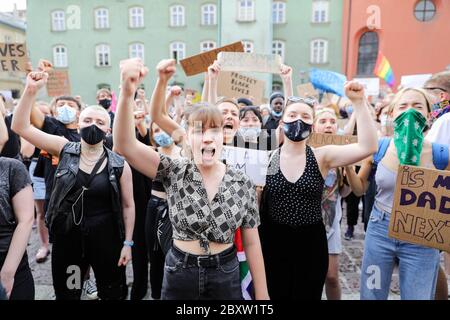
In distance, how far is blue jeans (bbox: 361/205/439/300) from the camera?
7.24ft

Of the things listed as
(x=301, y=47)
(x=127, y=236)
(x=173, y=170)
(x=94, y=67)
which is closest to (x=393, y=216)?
(x=173, y=170)

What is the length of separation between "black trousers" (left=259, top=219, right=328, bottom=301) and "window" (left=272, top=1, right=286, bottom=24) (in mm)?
24522

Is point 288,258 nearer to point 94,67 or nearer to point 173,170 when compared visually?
point 173,170

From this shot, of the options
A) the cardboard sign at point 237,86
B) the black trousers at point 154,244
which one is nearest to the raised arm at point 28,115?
the black trousers at point 154,244

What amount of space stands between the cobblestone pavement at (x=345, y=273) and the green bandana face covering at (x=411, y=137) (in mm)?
1845

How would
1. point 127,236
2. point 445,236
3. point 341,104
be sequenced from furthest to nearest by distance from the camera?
point 341,104 → point 127,236 → point 445,236

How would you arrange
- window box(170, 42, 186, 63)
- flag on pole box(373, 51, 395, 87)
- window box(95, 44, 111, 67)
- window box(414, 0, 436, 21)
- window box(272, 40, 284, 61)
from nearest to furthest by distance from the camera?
flag on pole box(373, 51, 395, 87)
window box(414, 0, 436, 21)
window box(272, 40, 284, 61)
window box(170, 42, 186, 63)
window box(95, 44, 111, 67)

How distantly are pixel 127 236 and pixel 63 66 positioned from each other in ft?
87.9

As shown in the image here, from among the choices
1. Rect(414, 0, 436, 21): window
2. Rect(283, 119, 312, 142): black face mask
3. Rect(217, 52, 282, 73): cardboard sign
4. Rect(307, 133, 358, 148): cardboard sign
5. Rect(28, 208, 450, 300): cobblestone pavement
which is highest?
Rect(414, 0, 436, 21): window

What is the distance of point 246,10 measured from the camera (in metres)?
23.4

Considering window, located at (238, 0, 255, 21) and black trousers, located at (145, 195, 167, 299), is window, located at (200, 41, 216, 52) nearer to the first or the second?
window, located at (238, 0, 255, 21)

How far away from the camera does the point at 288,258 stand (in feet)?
7.82

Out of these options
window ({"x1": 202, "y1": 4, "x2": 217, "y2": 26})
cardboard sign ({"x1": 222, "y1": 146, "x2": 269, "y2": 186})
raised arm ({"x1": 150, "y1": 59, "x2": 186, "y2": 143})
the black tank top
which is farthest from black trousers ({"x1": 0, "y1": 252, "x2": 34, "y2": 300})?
window ({"x1": 202, "y1": 4, "x2": 217, "y2": 26})

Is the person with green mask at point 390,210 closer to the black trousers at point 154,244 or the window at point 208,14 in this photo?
the black trousers at point 154,244
